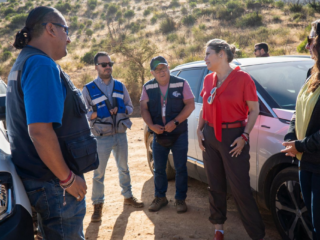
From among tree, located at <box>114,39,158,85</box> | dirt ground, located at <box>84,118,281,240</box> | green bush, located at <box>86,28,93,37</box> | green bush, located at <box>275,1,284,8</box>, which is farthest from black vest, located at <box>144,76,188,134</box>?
green bush, located at <box>86,28,93,37</box>

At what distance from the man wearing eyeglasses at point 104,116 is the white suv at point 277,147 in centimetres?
167

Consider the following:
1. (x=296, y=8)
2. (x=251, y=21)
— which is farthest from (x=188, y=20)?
(x=296, y=8)

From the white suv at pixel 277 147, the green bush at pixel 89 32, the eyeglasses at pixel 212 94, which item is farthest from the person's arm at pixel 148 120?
the green bush at pixel 89 32

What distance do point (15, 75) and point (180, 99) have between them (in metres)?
2.57

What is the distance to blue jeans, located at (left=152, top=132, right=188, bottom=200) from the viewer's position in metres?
4.36

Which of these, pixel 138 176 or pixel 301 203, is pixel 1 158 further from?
pixel 138 176

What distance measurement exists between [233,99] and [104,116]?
1.91 metres

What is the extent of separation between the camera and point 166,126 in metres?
4.20

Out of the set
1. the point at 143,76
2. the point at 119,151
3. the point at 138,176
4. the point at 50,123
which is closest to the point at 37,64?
the point at 50,123

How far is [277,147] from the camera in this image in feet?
10.3

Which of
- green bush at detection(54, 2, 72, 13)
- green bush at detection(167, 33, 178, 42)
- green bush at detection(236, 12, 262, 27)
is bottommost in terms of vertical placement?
green bush at detection(167, 33, 178, 42)

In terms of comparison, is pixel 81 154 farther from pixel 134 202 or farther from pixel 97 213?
pixel 134 202

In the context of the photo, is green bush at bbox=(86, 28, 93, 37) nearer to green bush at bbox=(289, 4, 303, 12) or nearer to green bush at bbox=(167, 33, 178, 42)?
green bush at bbox=(167, 33, 178, 42)

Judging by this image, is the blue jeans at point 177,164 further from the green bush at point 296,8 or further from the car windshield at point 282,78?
the green bush at point 296,8
